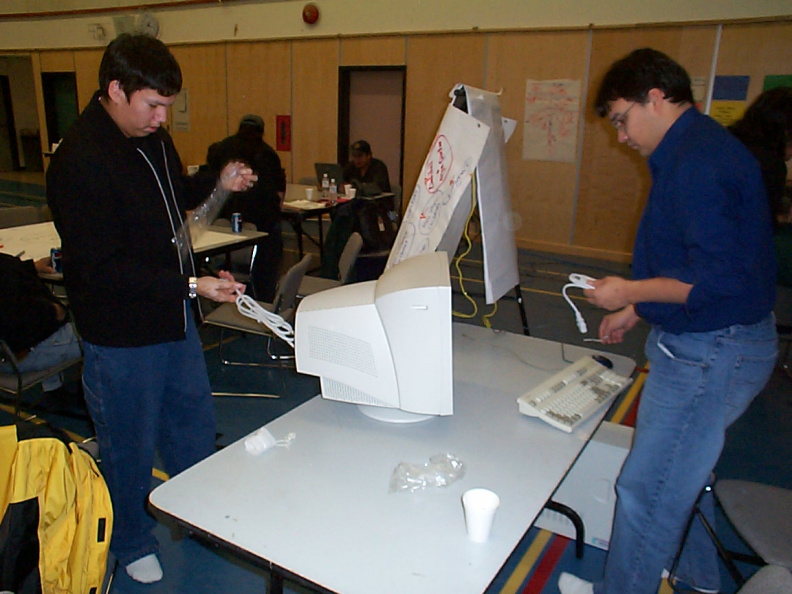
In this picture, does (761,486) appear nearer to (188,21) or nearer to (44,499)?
(44,499)

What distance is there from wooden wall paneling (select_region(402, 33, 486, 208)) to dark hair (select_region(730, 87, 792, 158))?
16.2 feet

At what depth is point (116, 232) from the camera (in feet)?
5.37

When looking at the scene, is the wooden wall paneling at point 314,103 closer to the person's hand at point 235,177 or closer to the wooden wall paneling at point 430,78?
the wooden wall paneling at point 430,78

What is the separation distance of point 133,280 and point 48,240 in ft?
8.56

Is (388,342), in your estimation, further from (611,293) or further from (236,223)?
(236,223)

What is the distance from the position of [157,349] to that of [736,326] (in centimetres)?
165

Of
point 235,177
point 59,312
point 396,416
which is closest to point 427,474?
point 396,416

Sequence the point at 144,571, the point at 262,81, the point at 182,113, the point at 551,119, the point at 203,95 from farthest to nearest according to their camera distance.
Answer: the point at 182,113, the point at 203,95, the point at 262,81, the point at 551,119, the point at 144,571

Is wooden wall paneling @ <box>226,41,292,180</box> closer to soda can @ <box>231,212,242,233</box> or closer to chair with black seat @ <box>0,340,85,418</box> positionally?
soda can @ <box>231,212,242,233</box>

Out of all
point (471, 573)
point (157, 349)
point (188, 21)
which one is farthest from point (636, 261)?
point (188, 21)

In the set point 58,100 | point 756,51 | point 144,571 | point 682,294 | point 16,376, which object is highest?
point 756,51

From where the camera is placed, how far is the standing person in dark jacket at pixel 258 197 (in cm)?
451

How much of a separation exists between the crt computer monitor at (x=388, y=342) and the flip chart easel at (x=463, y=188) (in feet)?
2.32

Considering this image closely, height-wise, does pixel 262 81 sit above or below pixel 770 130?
above
